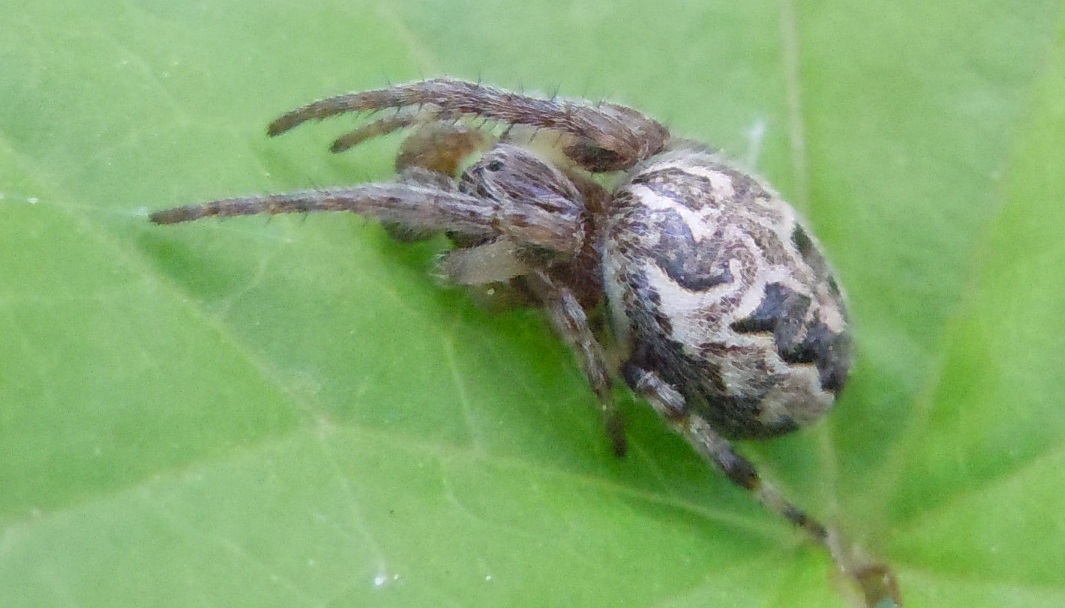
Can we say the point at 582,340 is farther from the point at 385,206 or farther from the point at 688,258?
the point at 385,206

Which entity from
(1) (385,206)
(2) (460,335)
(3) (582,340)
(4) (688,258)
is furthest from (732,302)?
(1) (385,206)

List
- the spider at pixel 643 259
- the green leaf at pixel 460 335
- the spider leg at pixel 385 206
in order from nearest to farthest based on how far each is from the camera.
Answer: the green leaf at pixel 460 335
the spider leg at pixel 385 206
the spider at pixel 643 259

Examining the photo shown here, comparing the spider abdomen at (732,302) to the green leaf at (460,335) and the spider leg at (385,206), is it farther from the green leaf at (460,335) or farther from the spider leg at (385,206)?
the spider leg at (385,206)

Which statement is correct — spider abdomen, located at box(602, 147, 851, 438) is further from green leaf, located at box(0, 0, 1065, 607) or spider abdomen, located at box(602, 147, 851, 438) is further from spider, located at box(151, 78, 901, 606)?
green leaf, located at box(0, 0, 1065, 607)

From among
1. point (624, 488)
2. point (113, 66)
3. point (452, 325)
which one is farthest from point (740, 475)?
point (113, 66)

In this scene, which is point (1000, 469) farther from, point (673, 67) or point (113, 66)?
point (113, 66)

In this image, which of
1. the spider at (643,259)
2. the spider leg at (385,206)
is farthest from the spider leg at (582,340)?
the spider leg at (385,206)
